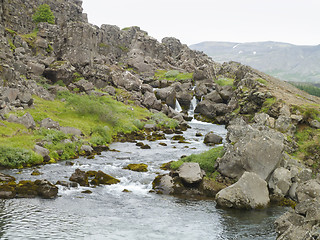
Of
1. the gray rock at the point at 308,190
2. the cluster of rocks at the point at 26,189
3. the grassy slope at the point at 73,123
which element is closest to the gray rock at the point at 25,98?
the grassy slope at the point at 73,123

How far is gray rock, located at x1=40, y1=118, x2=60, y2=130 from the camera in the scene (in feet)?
139

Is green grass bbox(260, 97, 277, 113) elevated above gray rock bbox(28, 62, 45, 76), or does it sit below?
below

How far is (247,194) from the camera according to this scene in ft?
82.7

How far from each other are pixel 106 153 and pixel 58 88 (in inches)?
1350

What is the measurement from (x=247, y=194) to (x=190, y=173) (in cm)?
636

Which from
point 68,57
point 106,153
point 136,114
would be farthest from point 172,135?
point 68,57

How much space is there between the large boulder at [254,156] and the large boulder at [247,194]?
2637mm

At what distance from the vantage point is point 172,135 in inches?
2315

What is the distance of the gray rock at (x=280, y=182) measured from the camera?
91.2 ft

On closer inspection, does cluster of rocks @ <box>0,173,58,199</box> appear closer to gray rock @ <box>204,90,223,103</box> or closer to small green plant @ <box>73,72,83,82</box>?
small green plant @ <box>73,72,83,82</box>

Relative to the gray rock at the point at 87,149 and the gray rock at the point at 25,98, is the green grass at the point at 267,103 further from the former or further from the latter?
the gray rock at the point at 25,98

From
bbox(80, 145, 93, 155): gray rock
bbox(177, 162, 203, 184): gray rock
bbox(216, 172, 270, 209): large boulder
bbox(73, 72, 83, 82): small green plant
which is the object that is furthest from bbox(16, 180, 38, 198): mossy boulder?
bbox(73, 72, 83, 82): small green plant

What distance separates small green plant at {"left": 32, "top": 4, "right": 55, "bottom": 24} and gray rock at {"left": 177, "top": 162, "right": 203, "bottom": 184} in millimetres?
95295

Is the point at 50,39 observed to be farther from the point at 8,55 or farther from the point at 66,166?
the point at 66,166
